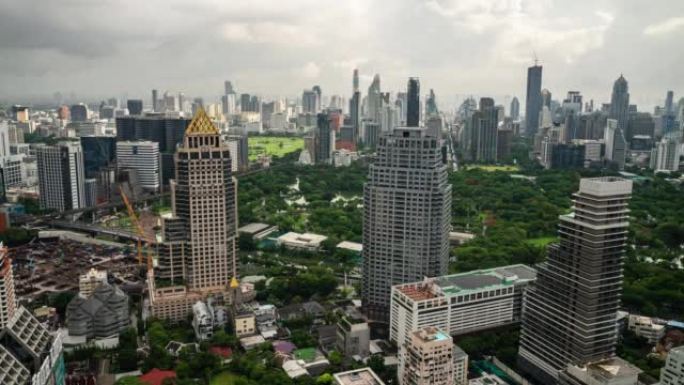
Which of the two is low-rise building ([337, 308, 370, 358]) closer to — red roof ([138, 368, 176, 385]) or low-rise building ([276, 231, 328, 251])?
red roof ([138, 368, 176, 385])

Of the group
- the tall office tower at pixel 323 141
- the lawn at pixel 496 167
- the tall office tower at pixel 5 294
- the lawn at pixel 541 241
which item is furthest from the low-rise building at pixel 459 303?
the tall office tower at pixel 323 141

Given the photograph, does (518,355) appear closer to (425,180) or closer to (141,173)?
(425,180)

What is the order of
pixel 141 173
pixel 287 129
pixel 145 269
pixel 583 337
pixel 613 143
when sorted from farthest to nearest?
pixel 287 129, pixel 613 143, pixel 141 173, pixel 145 269, pixel 583 337

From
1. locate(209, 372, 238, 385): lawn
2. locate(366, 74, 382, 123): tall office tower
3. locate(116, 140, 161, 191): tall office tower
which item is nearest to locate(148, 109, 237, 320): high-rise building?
locate(209, 372, 238, 385): lawn

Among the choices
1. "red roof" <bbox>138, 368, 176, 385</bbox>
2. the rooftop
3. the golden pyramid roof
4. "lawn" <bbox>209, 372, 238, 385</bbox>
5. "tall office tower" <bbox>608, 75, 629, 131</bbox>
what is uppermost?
"tall office tower" <bbox>608, 75, 629, 131</bbox>

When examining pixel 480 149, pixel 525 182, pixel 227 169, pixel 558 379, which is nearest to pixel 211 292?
pixel 227 169

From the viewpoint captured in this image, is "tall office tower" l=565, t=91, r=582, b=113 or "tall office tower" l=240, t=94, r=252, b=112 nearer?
"tall office tower" l=565, t=91, r=582, b=113
